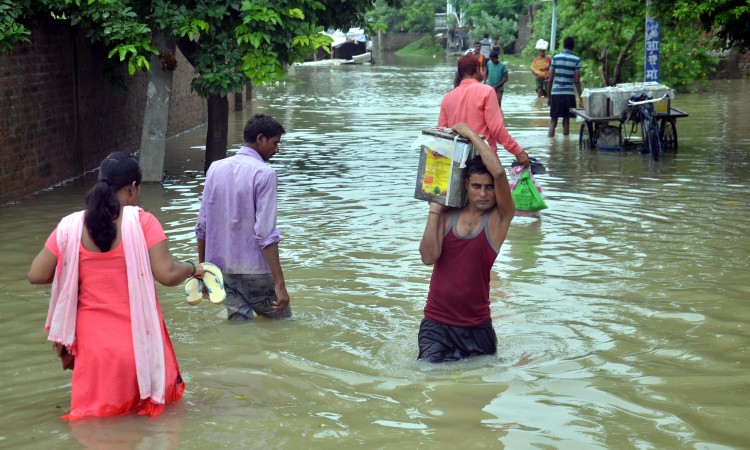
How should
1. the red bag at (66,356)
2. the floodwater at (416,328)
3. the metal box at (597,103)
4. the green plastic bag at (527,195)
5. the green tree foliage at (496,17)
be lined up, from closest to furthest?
the red bag at (66,356)
the floodwater at (416,328)
the green plastic bag at (527,195)
the metal box at (597,103)
the green tree foliage at (496,17)

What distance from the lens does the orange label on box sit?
5906 mm

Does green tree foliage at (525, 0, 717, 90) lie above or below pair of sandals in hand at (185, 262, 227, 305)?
above

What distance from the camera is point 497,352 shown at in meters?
6.52

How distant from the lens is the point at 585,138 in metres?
18.6

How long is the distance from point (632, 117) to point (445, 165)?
11.2 m

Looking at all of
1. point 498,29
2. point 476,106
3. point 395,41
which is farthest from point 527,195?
point 395,41

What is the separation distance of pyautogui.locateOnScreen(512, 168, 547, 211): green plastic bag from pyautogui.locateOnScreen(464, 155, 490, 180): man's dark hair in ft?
16.8

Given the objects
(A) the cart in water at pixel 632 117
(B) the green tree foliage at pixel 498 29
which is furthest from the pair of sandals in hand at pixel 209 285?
(B) the green tree foliage at pixel 498 29

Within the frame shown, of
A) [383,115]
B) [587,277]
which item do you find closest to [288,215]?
[587,277]

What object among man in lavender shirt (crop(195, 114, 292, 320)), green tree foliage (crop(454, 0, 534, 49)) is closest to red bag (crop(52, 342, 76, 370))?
man in lavender shirt (crop(195, 114, 292, 320))

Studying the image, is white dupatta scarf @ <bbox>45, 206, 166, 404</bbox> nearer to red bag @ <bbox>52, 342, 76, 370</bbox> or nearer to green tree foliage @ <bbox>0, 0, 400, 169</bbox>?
red bag @ <bbox>52, 342, 76, 370</bbox>

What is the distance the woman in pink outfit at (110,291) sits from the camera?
495 cm

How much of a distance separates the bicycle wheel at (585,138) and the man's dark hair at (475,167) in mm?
12110

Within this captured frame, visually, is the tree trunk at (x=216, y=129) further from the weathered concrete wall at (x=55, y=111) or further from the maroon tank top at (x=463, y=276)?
the maroon tank top at (x=463, y=276)
